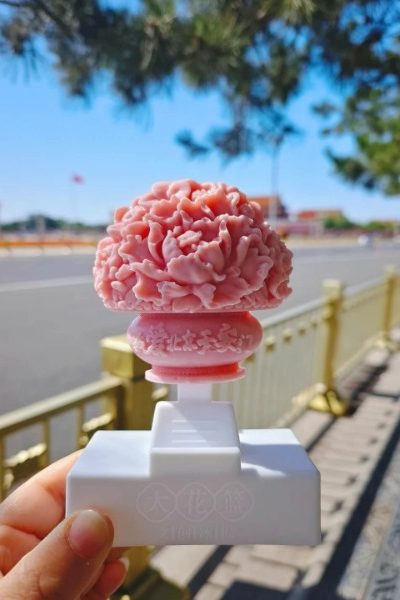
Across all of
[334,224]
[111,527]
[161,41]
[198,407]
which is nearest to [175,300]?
[198,407]

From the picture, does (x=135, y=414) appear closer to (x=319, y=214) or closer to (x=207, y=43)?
(x=207, y=43)

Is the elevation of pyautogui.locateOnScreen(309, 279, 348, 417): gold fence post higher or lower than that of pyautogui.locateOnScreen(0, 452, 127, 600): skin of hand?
lower

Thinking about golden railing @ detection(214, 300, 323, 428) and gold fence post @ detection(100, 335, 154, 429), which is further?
golden railing @ detection(214, 300, 323, 428)

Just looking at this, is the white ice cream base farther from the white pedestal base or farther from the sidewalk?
the sidewalk

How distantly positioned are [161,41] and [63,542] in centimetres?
338

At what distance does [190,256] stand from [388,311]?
239 inches

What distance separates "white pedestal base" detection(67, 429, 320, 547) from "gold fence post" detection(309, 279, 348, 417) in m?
3.25

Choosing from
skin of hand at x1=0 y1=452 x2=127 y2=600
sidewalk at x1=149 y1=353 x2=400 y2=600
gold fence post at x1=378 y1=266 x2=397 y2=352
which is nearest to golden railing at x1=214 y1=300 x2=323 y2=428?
sidewalk at x1=149 y1=353 x2=400 y2=600

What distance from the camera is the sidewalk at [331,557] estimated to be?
1.95 meters

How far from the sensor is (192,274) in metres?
0.82

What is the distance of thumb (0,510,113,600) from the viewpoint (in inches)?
29.8

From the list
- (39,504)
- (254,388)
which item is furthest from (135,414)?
(254,388)

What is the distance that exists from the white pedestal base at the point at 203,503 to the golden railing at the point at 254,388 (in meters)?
0.56

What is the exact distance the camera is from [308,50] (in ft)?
13.0
